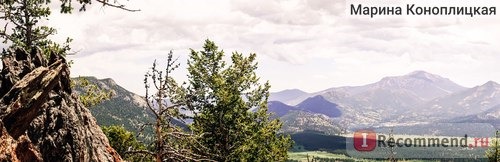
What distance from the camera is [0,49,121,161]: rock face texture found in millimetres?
13102

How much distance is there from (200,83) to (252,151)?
279 inches

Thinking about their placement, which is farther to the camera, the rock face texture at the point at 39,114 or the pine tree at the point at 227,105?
the pine tree at the point at 227,105

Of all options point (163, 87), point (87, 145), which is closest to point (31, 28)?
point (163, 87)

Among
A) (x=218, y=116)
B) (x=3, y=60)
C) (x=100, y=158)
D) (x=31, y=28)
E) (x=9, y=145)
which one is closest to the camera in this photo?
(x=9, y=145)

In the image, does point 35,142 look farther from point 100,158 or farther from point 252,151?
point 252,151

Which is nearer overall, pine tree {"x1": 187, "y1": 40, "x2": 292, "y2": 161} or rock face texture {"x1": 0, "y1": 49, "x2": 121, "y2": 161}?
rock face texture {"x1": 0, "y1": 49, "x2": 121, "y2": 161}

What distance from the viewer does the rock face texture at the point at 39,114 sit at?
13.1 meters

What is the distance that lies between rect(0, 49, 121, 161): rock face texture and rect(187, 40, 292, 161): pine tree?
21.3m

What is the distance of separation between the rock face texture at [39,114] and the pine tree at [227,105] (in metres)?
21.3

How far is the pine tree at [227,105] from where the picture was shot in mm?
38031

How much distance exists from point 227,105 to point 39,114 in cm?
2477

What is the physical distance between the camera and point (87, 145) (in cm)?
1486

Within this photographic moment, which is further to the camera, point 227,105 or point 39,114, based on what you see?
point 227,105

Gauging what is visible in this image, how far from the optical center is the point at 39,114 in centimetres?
1371
